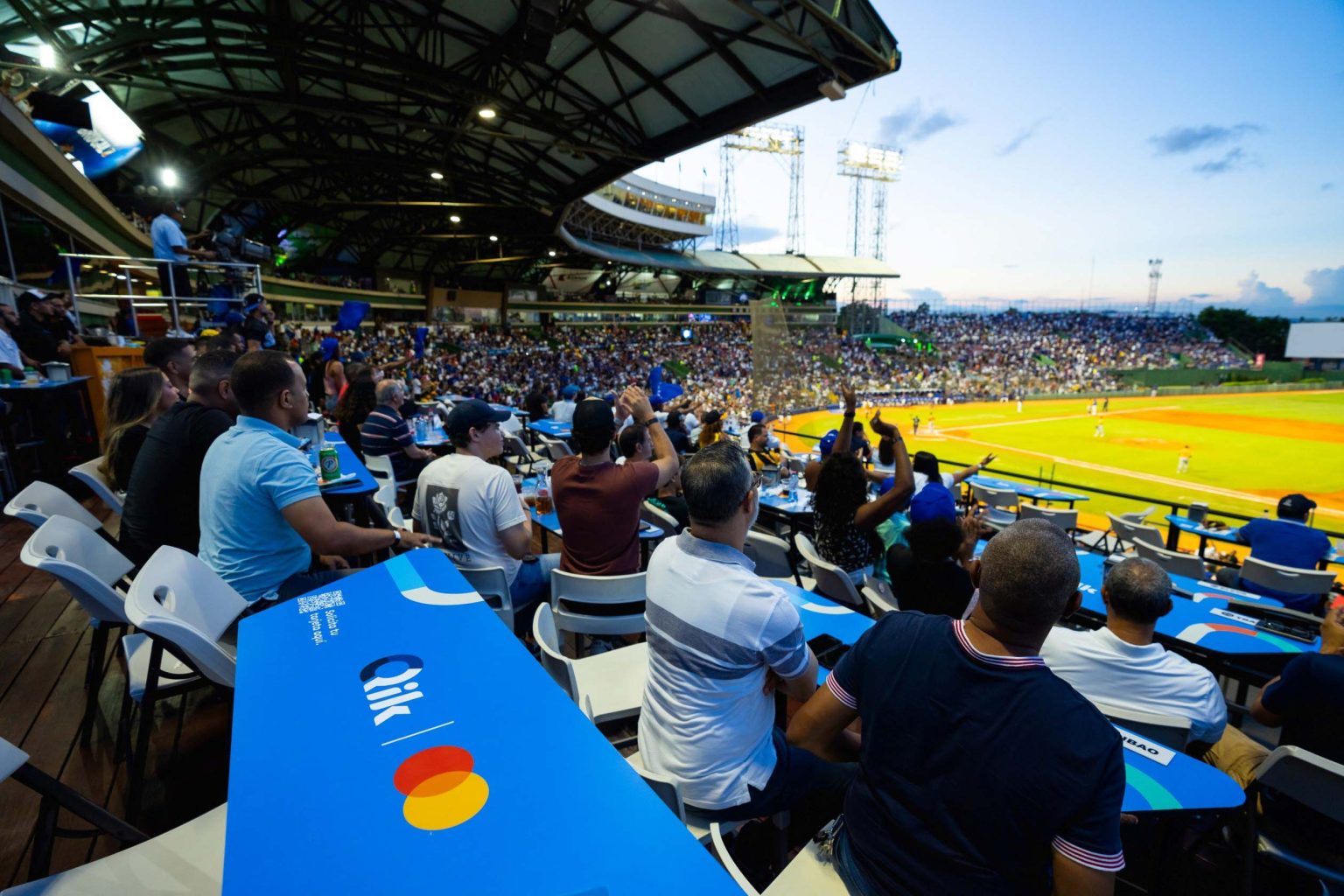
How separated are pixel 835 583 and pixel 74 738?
4124 millimetres

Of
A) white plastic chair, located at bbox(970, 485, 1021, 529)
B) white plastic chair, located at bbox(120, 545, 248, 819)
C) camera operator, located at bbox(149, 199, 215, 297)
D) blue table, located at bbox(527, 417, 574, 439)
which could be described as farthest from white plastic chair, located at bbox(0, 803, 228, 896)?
camera operator, located at bbox(149, 199, 215, 297)

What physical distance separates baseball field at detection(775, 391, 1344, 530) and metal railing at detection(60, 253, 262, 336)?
44.6ft

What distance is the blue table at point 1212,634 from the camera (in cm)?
345

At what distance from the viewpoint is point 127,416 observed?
12.6 feet

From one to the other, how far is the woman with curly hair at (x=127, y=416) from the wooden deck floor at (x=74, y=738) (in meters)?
1.02

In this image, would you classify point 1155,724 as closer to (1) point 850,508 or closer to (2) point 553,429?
(1) point 850,508

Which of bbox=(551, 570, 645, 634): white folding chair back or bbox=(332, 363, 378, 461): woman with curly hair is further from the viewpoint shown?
bbox=(332, 363, 378, 461): woman with curly hair

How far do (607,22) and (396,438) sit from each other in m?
7.73

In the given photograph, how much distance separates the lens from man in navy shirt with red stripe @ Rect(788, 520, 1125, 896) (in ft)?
4.36

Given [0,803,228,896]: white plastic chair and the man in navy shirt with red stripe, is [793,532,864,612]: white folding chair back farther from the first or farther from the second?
[0,803,228,896]: white plastic chair

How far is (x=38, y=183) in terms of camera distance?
29.3 ft

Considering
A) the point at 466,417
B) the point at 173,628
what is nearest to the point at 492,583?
the point at 466,417

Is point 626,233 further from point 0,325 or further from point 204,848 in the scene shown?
point 204,848

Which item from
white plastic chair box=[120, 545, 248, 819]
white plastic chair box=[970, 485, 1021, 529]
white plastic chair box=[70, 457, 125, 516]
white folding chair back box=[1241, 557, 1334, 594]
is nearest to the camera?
white plastic chair box=[120, 545, 248, 819]
